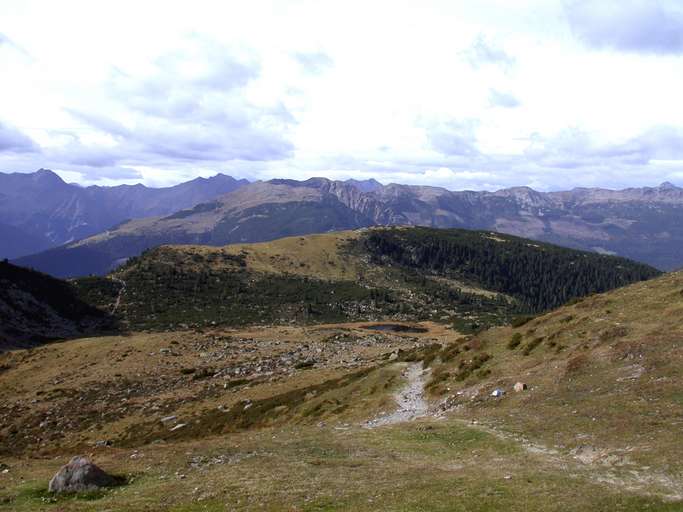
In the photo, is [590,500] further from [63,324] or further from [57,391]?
[63,324]

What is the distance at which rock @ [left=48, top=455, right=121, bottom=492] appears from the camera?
21016 mm

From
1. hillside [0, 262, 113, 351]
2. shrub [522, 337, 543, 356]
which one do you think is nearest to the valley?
shrub [522, 337, 543, 356]

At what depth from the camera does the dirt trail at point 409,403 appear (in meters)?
34.1

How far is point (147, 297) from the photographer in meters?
145

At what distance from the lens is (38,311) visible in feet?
406

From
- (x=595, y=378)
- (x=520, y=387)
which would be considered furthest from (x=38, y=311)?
(x=595, y=378)

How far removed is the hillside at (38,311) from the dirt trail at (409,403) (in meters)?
88.6

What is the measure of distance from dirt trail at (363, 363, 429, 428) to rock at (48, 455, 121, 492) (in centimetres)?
1644

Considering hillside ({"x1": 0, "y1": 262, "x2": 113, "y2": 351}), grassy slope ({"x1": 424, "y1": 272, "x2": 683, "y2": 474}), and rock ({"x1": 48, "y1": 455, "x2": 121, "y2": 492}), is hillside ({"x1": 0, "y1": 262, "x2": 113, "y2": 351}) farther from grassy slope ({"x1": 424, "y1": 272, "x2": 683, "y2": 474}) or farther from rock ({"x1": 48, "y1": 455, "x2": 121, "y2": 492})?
grassy slope ({"x1": 424, "y1": 272, "x2": 683, "y2": 474})

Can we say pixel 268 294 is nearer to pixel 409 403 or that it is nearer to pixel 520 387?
pixel 409 403

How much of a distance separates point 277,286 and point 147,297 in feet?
131

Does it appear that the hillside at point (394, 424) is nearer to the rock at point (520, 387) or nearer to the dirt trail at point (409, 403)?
the dirt trail at point (409, 403)

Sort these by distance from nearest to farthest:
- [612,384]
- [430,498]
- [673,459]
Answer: [430,498]
[673,459]
[612,384]

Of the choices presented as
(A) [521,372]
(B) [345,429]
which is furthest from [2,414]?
(A) [521,372]
